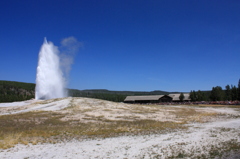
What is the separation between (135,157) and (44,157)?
602 centimetres

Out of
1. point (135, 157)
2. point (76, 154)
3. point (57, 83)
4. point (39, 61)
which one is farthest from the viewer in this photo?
point (57, 83)

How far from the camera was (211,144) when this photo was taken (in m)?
15.9

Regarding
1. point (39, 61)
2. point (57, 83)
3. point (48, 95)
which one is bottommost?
point (48, 95)

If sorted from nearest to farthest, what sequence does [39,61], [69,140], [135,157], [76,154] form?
[135,157], [76,154], [69,140], [39,61]

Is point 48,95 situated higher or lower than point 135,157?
higher

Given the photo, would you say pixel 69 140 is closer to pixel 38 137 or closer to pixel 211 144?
pixel 38 137

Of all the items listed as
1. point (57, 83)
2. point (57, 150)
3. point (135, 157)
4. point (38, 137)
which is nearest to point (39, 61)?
point (57, 83)

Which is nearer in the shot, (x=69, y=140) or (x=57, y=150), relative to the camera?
(x=57, y=150)

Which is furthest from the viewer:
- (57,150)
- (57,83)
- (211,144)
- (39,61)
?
(57,83)

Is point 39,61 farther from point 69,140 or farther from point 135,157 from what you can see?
→ point 135,157

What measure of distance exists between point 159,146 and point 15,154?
1040 cm

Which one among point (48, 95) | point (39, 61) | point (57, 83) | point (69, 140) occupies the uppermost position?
point (39, 61)

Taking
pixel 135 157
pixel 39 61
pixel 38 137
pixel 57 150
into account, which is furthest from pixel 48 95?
pixel 135 157

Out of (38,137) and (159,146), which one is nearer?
(159,146)
